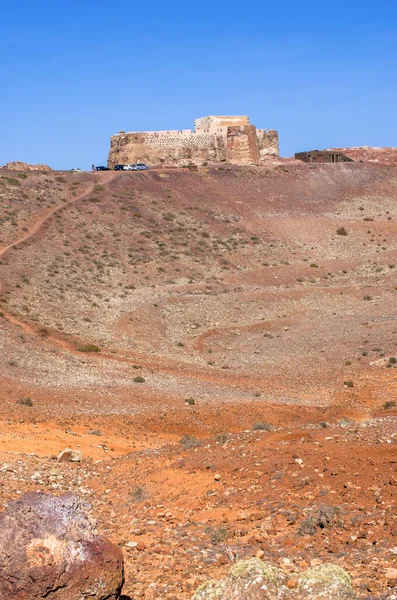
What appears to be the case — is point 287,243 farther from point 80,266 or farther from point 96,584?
point 96,584

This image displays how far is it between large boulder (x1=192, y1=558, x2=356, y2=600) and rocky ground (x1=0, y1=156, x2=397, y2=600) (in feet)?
6.15

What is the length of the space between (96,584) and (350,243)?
5128cm

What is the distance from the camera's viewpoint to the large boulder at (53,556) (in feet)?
24.0

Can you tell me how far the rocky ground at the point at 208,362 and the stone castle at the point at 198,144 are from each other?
265 cm

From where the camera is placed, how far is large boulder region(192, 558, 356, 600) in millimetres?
6746

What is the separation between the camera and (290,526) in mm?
10797

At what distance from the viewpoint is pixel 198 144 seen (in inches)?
2751

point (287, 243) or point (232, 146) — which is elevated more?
point (232, 146)

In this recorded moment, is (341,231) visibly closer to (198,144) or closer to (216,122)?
(216,122)

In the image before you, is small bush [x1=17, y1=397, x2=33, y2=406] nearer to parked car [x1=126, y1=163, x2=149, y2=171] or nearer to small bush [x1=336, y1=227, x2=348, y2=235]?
small bush [x1=336, y1=227, x2=348, y2=235]

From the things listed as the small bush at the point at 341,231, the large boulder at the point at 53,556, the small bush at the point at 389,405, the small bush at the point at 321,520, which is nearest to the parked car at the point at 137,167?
the small bush at the point at 341,231

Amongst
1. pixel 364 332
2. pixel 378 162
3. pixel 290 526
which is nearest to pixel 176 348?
pixel 364 332

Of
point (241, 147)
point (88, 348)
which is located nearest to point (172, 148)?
point (241, 147)

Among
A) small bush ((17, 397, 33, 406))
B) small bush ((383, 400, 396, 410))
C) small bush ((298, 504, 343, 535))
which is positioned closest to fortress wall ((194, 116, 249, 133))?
small bush ((383, 400, 396, 410))
